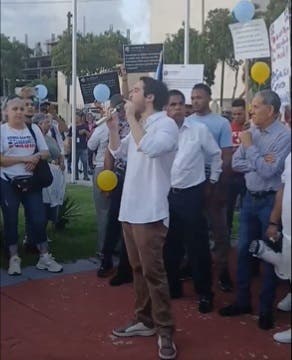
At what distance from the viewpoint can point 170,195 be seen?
4.68 meters

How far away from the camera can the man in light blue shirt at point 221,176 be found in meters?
5.16

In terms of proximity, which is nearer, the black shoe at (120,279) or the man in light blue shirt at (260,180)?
the man in light blue shirt at (260,180)

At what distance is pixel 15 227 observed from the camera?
5.37m

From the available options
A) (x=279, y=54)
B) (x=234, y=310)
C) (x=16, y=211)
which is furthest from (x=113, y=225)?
(x=279, y=54)

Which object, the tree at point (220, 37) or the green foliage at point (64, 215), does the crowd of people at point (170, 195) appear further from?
the tree at point (220, 37)

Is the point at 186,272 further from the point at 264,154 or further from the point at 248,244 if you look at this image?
the point at 264,154

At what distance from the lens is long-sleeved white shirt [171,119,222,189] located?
15.2ft

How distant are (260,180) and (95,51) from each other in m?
6.19

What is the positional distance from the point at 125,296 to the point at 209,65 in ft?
33.5

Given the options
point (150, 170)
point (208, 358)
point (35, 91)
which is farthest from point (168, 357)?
point (35, 91)

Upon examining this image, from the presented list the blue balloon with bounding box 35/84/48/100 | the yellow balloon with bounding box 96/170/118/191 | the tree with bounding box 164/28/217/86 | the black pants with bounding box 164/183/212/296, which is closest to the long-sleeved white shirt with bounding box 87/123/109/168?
the yellow balloon with bounding box 96/170/118/191

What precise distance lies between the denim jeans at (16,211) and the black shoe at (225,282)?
1634 millimetres

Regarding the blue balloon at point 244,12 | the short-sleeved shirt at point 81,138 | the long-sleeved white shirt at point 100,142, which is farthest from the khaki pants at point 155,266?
the short-sleeved shirt at point 81,138

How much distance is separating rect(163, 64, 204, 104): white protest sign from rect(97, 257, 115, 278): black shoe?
6.32 ft
